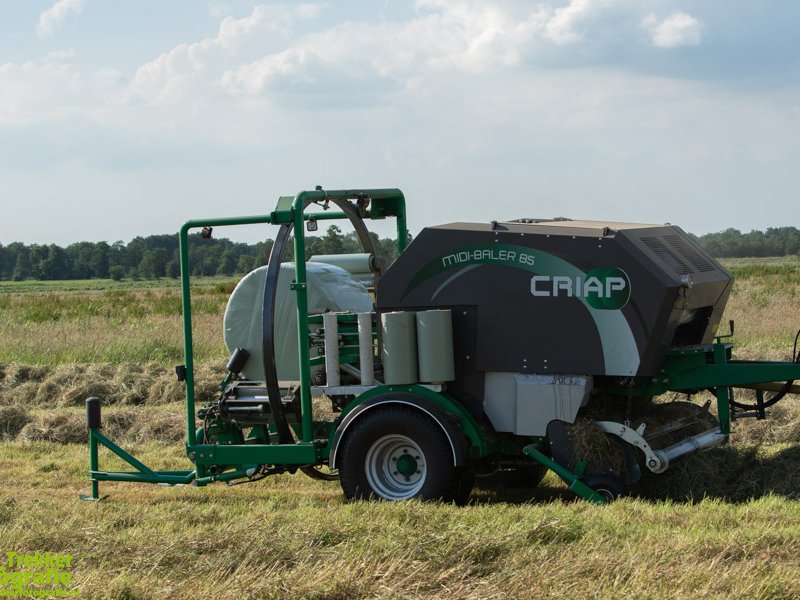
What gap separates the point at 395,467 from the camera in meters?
8.24

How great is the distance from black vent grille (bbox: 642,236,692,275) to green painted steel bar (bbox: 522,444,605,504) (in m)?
1.57

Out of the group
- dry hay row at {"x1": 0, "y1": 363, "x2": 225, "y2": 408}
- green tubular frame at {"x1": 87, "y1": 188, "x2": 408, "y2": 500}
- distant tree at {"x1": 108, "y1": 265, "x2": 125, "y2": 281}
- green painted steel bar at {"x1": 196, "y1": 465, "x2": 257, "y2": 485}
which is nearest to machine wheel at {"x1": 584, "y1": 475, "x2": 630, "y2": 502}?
green tubular frame at {"x1": 87, "y1": 188, "x2": 408, "y2": 500}

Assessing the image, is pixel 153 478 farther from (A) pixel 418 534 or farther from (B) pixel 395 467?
(A) pixel 418 534

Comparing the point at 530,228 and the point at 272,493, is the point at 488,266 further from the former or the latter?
the point at 272,493

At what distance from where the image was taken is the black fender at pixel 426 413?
7.85m

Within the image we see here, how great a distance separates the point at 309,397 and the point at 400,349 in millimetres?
787

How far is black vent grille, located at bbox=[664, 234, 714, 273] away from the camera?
8289 mm

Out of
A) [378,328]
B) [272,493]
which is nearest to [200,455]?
[272,493]

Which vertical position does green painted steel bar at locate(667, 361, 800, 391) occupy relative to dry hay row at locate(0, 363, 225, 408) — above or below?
above

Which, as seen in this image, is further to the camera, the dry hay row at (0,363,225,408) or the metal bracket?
the dry hay row at (0,363,225,408)

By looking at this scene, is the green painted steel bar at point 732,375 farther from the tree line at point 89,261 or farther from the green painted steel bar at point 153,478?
the tree line at point 89,261

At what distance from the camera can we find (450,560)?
5.86m

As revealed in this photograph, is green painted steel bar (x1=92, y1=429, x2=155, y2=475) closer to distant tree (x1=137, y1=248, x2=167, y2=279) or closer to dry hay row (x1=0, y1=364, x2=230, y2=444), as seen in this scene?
dry hay row (x1=0, y1=364, x2=230, y2=444)

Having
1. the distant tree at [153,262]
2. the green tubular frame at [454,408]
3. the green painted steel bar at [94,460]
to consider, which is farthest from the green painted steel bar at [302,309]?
the distant tree at [153,262]
